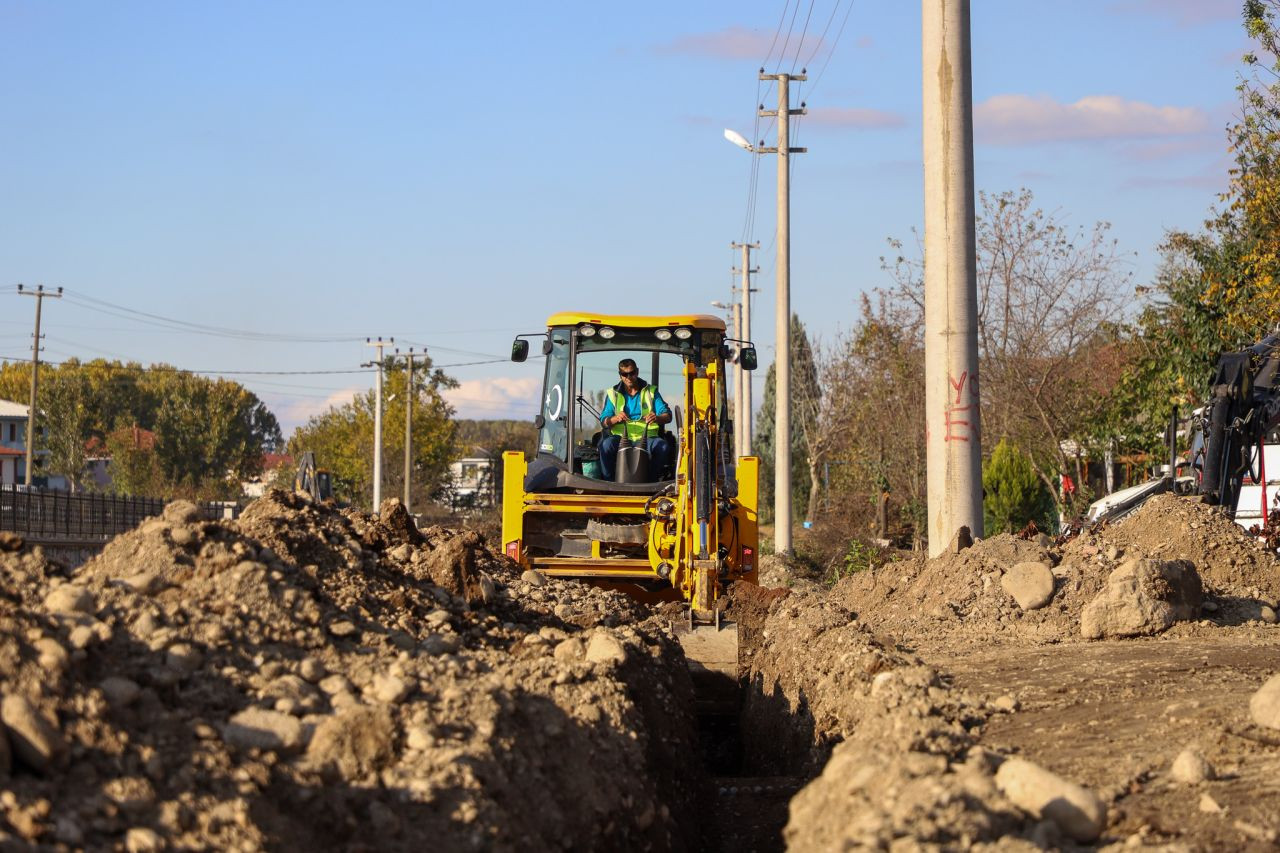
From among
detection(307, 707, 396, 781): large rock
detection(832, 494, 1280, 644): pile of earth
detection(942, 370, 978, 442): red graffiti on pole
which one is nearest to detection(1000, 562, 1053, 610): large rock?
detection(832, 494, 1280, 644): pile of earth

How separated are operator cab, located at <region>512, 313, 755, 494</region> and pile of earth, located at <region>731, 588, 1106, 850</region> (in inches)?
146

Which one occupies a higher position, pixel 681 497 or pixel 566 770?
pixel 681 497

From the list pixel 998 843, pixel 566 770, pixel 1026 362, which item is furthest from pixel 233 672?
pixel 1026 362

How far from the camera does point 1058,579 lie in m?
10.7

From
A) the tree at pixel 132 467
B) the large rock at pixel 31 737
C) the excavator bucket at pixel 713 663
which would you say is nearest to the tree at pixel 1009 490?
the excavator bucket at pixel 713 663

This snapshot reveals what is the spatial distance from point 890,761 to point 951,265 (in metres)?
8.08

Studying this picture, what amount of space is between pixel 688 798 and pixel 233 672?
2.80 metres

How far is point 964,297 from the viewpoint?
499 inches

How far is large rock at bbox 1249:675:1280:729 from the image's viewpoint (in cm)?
629

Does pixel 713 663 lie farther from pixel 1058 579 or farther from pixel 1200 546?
pixel 1200 546

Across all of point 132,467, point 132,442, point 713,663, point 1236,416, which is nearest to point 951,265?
point 713,663

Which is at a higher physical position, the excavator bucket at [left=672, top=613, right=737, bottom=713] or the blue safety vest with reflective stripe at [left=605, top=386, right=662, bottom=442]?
the blue safety vest with reflective stripe at [left=605, top=386, right=662, bottom=442]

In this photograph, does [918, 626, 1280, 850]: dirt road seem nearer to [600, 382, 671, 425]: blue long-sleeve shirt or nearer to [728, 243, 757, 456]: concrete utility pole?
[600, 382, 671, 425]: blue long-sleeve shirt

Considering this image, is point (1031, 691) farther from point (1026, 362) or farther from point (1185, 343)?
point (1026, 362)
